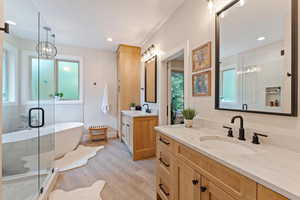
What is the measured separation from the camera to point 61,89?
4.05m

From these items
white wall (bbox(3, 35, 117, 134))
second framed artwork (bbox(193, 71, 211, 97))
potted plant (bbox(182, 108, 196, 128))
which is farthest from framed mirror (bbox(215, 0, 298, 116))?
white wall (bbox(3, 35, 117, 134))

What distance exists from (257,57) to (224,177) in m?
1.02

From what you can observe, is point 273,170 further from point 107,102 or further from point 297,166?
point 107,102

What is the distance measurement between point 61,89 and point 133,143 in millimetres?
2921

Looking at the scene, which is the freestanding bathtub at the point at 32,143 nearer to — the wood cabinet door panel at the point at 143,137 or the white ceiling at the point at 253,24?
the wood cabinet door panel at the point at 143,137

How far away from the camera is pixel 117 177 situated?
2.16 meters

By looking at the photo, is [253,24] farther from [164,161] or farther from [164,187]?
[164,187]

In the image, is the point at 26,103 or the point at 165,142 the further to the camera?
the point at 26,103

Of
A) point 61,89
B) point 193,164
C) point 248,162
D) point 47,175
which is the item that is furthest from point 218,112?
point 61,89

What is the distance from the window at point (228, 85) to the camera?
1.35 meters

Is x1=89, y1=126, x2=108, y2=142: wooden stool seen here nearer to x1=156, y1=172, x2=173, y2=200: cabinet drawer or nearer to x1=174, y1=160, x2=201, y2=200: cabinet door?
x1=156, y1=172, x2=173, y2=200: cabinet drawer

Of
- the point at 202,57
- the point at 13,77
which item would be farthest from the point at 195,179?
the point at 13,77

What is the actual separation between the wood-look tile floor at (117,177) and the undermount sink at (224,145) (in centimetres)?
110

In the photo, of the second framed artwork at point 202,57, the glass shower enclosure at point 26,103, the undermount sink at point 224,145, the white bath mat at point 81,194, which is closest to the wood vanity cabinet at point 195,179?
the undermount sink at point 224,145
